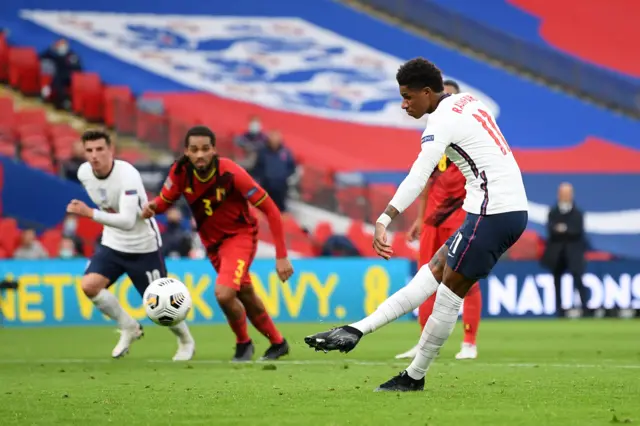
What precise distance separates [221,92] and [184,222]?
4673 mm

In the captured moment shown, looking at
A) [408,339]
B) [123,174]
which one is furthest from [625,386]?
[408,339]

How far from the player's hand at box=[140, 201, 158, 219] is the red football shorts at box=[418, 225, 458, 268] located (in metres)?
2.48

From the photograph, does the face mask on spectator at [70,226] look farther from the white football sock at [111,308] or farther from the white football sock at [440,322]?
the white football sock at [440,322]

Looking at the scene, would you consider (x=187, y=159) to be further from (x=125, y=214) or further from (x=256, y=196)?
(x=125, y=214)

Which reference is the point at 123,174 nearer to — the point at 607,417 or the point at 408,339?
the point at 408,339

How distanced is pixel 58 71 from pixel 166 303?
15.5m

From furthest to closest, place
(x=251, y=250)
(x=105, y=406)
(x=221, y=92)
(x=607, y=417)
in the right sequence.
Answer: (x=221, y=92), (x=251, y=250), (x=105, y=406), (x=607, y=417)

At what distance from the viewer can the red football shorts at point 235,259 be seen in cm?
1090

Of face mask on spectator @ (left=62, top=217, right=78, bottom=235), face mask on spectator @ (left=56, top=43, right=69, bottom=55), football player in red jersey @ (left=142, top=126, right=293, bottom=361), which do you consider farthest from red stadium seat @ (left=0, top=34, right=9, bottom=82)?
football player in red jersey @ (left=142, top=126, right=293, bottom=361)

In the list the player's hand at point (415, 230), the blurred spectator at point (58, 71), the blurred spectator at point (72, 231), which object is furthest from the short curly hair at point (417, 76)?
the blurred spectator at point (58, 71)

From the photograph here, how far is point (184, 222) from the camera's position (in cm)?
2298

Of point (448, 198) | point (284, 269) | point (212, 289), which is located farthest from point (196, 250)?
point (284, 269)

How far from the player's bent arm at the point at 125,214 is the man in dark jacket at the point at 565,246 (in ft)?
33.5

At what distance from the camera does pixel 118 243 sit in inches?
466
